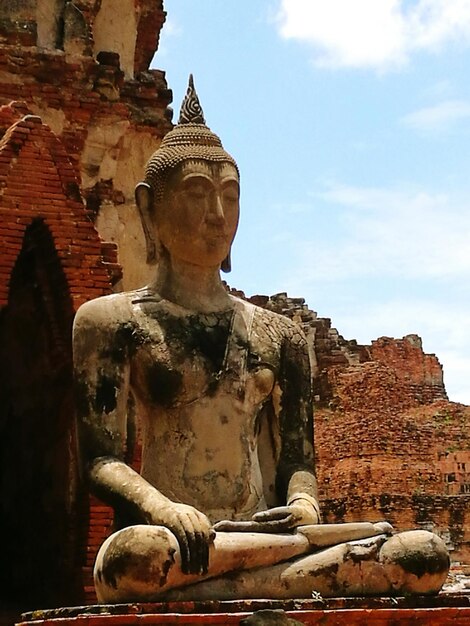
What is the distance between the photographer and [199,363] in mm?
6945

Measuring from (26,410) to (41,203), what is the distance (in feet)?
6.45

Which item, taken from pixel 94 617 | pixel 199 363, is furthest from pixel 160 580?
pixel 199 363

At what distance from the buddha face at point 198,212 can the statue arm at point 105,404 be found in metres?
0.49

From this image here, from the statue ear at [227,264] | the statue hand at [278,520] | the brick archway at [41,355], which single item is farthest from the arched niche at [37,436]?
the statue hand at [278,520]

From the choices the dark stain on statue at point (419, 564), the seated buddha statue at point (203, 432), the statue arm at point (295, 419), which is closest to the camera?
the seated buddha statue at point (203, 432)

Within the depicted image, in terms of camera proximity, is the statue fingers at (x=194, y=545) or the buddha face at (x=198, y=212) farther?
the buddha face at (x=198, y=212)

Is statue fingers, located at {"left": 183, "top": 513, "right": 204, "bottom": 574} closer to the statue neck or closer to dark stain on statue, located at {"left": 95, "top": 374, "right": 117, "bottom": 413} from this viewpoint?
dark stain on statue, located at {"left": 95, "top": 374, "right": 117, "bottom": 413}

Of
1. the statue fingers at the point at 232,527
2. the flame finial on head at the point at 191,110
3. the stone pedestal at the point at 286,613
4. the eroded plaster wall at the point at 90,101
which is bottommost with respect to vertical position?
the stone pedestal at the point at 286,613

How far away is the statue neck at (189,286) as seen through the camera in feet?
23.9

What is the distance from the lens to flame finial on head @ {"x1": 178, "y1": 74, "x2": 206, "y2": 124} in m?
7.56

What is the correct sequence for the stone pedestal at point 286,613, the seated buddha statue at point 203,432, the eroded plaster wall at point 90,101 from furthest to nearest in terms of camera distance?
the eroded plaster wall at point 90,101 → the seated buddha statue at point 203,432 → the stone pedestal at point 286,613

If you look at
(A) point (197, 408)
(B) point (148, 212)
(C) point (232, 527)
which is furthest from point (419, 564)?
(B) point (148, 212)

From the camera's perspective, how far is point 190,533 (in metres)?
6.07

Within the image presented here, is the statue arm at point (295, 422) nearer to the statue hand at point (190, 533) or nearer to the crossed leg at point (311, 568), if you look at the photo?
the crossed leg at point (311, 568)
